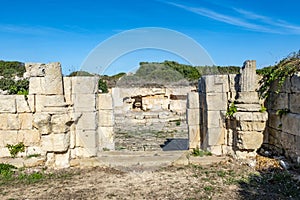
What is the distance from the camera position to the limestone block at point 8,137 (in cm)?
708

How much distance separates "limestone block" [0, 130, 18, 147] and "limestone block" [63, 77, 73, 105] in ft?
5.03

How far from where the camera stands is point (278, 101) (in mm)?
6828

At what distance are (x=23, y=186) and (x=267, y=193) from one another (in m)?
4.47

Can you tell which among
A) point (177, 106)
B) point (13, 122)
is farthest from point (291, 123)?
point (177, 106)

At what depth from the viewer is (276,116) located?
6.85 meters

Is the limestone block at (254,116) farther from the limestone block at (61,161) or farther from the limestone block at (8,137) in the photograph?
the limestone block at (8,137)

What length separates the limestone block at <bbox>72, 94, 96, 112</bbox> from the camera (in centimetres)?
705

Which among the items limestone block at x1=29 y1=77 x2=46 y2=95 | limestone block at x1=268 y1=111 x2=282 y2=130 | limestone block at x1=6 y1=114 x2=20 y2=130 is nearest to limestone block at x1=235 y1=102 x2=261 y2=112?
limestone block at x1=268 y1=111 x2=282 y2=130

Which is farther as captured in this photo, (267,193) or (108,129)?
(108,129)

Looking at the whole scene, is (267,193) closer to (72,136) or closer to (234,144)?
(234,144)

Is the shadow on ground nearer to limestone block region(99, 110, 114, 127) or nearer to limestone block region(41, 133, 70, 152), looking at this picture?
limestone block region(99, 110, 114, 127)

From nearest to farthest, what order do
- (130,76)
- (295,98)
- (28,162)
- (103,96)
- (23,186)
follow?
(23,186)
(295,98)
(28,162)
(103,96)
(130,76)

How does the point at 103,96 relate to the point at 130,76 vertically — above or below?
below

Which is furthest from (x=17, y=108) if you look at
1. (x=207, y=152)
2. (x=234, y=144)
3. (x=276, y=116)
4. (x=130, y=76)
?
(x=130, y=76)
